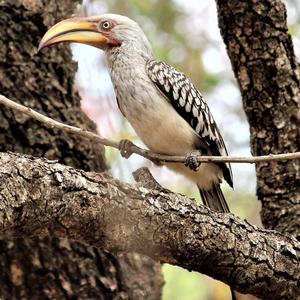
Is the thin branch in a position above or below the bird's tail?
below

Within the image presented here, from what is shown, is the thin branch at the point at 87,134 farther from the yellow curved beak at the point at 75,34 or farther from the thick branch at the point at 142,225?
the yellow curved beak at the point at 75,34

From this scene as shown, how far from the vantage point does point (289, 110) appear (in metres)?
3.90

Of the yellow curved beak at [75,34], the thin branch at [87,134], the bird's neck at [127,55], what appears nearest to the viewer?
the thin branch at [87,134]

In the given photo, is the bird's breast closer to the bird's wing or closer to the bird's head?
the bird's wing

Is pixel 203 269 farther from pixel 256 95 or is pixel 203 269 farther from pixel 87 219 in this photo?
pixel 256 95

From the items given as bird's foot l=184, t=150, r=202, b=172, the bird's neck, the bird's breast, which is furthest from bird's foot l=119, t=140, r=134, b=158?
the bird's neck

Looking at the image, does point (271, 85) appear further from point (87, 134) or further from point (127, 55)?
point (87, 134)

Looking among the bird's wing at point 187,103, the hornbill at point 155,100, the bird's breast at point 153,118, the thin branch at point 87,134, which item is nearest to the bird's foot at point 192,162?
the hornbill at point 155,100

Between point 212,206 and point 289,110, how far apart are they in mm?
777

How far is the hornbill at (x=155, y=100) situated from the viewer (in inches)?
158

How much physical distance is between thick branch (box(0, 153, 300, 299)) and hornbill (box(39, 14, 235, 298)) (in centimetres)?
80

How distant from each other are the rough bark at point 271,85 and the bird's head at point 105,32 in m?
0.73

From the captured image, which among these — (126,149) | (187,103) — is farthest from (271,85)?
(126,149)

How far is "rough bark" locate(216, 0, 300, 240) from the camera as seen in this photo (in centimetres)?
387
